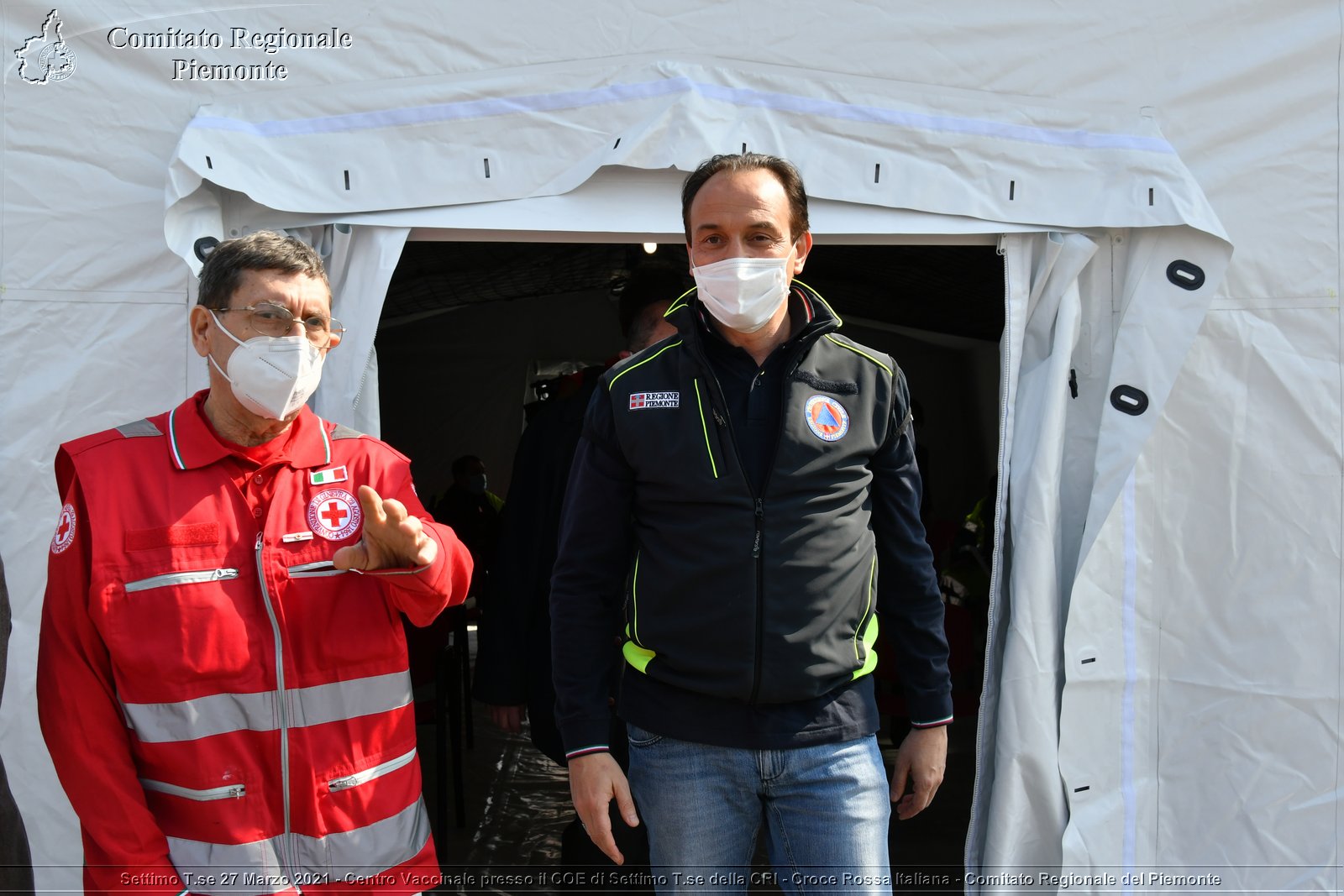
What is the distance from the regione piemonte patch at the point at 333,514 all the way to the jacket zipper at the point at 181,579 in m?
0.16

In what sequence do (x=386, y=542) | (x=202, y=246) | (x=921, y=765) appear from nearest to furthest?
1. (x=386, y=542)
2. (x=921, y=765)
3. (x=202, y=246)

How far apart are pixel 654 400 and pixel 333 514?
610mm

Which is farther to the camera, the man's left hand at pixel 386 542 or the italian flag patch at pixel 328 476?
the italian flag patch at pixel 328 476

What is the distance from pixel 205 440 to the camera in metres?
1.86

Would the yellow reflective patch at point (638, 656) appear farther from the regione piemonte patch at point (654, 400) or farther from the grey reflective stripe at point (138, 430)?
the grey reflective stripe at point (138, 430)

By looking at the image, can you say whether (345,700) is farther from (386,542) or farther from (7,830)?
(7,830)

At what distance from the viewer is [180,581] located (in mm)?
1771

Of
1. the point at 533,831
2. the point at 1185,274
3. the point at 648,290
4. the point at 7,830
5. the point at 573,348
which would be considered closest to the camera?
the point at 7,830

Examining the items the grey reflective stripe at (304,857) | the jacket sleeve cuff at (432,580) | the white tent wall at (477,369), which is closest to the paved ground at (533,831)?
the grey reflective stripe at (304,857)

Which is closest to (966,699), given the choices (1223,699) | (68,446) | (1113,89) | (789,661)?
(1223,699)

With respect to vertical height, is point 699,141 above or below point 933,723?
above

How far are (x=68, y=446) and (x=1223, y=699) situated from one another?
9.16 feet

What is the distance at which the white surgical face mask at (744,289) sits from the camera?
186cm

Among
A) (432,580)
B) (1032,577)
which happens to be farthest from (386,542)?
(1032,577)
